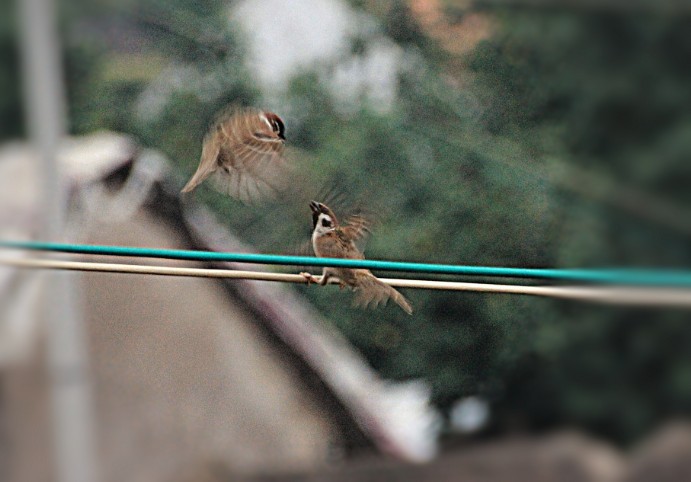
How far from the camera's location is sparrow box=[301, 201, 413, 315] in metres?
2.42

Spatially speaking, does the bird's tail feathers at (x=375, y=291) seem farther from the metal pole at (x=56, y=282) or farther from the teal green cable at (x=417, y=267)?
the metal pole at (x=56, y=282)

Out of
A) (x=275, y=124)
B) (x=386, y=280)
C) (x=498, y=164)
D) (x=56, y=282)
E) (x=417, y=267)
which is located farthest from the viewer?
(x=56, y=282)

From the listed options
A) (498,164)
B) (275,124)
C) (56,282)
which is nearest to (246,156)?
(275,124)

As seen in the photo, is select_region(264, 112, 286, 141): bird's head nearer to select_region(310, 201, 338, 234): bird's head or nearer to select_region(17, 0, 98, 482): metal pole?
select_region(310, 201, 338, 234): bird's head

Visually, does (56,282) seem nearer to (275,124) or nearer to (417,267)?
(275,124)

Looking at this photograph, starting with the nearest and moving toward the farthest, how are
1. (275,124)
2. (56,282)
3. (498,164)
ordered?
(275,124)
(498,164)
(56,282)

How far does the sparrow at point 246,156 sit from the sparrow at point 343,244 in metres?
0.11

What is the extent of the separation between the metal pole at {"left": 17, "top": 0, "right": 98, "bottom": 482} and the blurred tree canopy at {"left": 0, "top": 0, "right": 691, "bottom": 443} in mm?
337

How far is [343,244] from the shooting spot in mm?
2463

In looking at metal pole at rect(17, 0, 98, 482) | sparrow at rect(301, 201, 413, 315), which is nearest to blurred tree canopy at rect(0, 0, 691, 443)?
metal pole at rect(17, 0, 98, 482)

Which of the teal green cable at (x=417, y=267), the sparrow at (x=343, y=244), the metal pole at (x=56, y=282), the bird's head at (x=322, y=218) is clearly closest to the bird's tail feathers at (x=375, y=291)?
the sparrow at (x=343, y=244)

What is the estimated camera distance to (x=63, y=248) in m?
2.05

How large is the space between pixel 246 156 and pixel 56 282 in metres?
6.03

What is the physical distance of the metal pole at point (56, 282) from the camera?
7133mm
